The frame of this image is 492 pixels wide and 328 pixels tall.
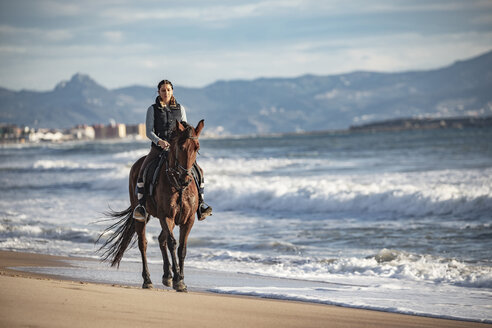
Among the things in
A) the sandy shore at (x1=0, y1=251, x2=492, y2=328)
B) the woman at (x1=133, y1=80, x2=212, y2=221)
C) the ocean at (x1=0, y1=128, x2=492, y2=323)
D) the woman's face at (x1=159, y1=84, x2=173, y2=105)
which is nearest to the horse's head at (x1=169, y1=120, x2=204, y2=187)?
the woman at (x1=133, y1=80, x2=212, y2=221)

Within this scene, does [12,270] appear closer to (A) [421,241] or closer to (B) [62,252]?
(B) [62,252]

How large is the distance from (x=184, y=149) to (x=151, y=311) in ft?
6.99

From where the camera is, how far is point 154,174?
26.1ft

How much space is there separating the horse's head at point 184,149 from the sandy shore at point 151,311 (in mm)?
1321

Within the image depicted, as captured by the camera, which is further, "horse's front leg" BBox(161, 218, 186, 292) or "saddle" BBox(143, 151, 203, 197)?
"saddle" BBox(143, 151, 203, 197)

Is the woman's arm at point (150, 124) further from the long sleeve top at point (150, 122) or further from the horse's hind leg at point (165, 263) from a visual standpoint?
the horse's hind leg at point (165, 263)

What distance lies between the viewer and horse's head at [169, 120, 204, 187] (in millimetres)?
7328

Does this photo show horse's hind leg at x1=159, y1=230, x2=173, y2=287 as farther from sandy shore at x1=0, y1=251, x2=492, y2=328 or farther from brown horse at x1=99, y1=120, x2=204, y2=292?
sandy shore at x1=0, y1=251, x2=492, y2=328

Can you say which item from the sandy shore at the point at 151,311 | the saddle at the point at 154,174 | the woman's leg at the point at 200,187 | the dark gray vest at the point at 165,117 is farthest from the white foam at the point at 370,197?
the sandy shore at the point at 151,311

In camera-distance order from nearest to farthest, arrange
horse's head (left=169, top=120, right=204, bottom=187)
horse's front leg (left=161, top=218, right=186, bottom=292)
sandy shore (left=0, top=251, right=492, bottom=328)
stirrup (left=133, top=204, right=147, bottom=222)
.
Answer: sandy shore (left=0, top=251, right=492, bottom=328), horse's head (left=169, top=120, right=204, bottom=187), horse's front leg (left=161, top=218, right=186, bottom=292), stirrup (left=133, top=204, right=147, bottom=222)

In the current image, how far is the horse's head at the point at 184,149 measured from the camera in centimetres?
733

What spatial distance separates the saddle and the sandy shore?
153 cm

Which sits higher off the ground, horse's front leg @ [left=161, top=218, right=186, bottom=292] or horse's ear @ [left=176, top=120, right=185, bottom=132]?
horse's ear @ [left=176, top=120, right=185, bottom=132]

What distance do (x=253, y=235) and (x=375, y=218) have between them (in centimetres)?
386
